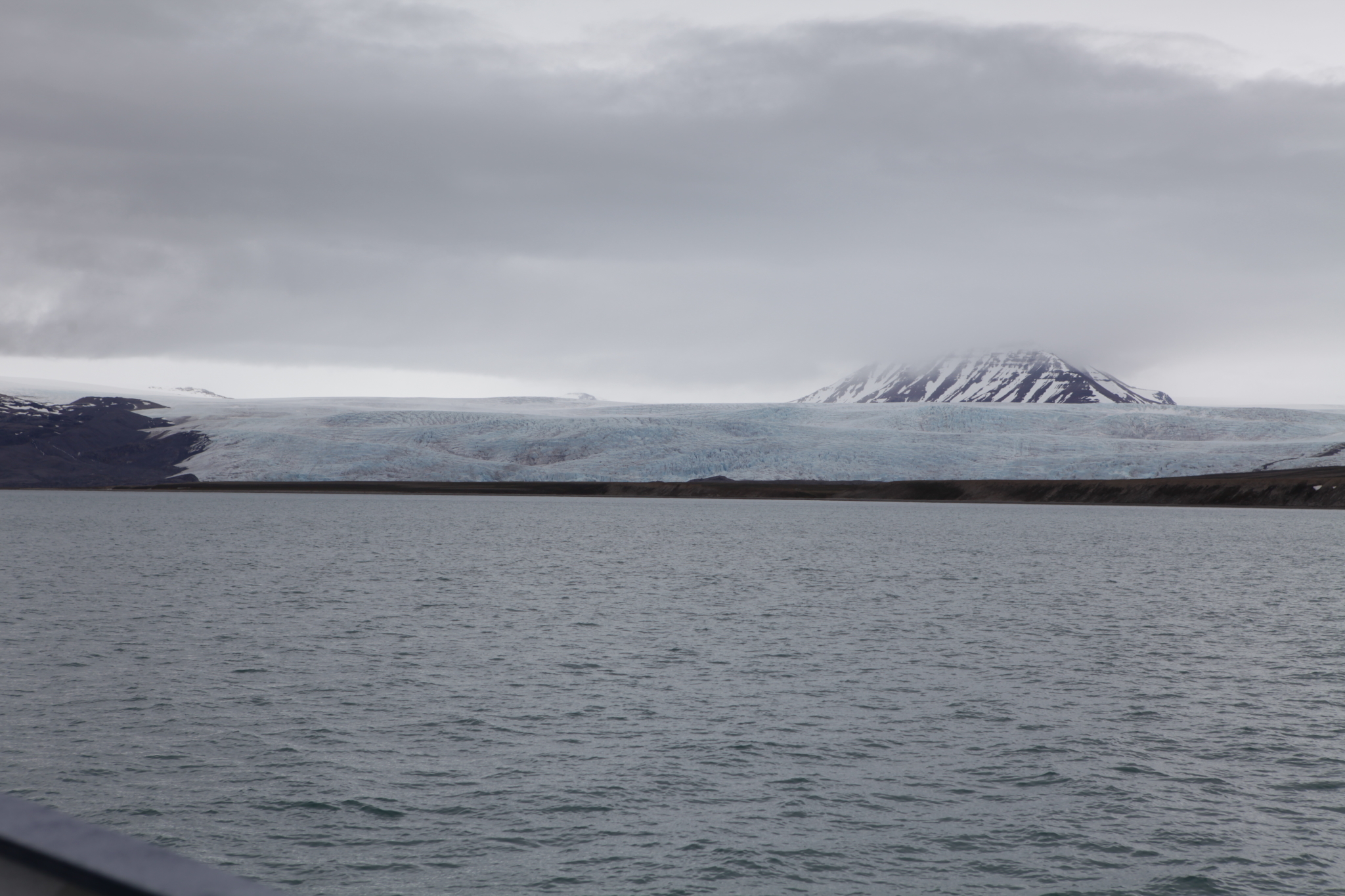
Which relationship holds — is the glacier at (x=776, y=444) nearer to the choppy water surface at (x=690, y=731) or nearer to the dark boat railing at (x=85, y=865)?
the choppy water surface at (x=690, y=731)

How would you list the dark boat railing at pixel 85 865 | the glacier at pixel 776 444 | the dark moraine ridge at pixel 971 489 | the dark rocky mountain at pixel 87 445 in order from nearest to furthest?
1. the dark boat railing at pixel 85 865
2. the dark moraine ridge at pixel 971 489
3. the glacier at pixel 776 444
4. the dark rocky mountain at pixel 87 445

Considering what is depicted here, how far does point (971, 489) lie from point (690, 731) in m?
122

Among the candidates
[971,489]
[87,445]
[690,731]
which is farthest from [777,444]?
[690,731]

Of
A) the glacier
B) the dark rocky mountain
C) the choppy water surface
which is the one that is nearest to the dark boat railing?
the choppy water surface

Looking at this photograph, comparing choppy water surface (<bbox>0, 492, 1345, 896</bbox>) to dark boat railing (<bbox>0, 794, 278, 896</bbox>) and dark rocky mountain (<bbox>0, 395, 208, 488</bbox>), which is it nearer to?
dark boat railing (<bbox>0, 794, 278, 896</bbox>)

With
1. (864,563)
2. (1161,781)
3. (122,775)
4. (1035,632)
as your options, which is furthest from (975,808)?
(864,563)

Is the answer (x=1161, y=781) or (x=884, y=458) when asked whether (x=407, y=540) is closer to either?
(x=1161, y=781)

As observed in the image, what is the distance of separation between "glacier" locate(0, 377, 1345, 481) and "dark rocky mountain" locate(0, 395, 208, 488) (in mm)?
5078

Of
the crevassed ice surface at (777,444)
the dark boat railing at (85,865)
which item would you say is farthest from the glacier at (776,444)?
the dark boat railing at (85,865)

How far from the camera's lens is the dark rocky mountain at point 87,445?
536 feet

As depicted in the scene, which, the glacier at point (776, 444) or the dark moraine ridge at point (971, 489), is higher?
the glacier at point (776, 444)

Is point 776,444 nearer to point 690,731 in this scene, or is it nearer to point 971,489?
point 971,489

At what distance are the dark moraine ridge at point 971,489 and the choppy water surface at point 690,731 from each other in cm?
8283

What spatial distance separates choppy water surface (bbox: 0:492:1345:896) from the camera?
11500mm
